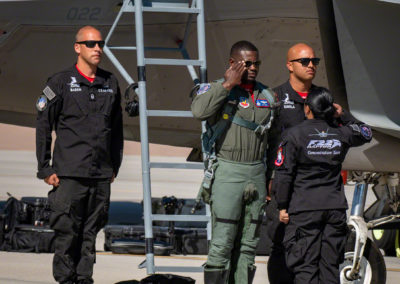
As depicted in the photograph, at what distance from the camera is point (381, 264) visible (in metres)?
7.88

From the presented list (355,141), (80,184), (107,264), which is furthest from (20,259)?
(355,141)

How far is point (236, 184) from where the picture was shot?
6.11 meters

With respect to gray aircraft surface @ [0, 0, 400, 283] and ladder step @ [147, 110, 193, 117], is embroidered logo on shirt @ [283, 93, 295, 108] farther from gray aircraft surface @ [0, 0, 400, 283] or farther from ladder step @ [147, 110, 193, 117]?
gray aircraft surface @ [0, 0, 400, 283]

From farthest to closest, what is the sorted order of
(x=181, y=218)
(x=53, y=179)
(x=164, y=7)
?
(x=164, y=7) < (x=181, y=218) < (x=53, y=179)

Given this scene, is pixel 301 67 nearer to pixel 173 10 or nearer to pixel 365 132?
pixel 365 132

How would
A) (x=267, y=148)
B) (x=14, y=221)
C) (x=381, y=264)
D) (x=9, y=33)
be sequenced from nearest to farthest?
(x=267, y=148), (x=381, y=264), (x=9, y=33), (x=14, y=221)

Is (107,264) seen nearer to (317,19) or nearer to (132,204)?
(317,19)

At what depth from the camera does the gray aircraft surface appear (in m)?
7.70

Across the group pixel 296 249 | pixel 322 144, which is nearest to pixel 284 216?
pixel 296 249

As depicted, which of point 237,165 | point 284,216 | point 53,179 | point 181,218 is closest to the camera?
point 237,165

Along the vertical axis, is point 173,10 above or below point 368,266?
above

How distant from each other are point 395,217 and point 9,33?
4.16 meters

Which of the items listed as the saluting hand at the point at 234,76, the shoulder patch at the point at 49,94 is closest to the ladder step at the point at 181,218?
the shoulder patch at the point at 49,94

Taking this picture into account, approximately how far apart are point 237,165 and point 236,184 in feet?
0.44
